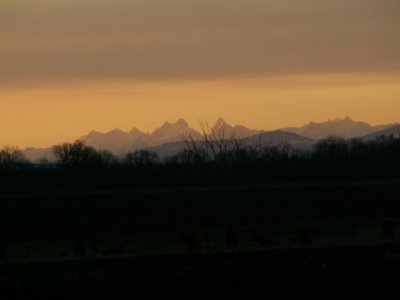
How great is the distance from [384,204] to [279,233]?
1993 centimetres

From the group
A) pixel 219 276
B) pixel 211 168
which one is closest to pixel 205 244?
pixel 211 168

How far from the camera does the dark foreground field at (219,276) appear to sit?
1467 cm

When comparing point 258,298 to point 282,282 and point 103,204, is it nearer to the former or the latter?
point 282,282

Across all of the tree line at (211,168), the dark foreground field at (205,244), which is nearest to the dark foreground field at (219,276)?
the dark foreground field at (205,244)

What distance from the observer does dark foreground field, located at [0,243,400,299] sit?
14672mm

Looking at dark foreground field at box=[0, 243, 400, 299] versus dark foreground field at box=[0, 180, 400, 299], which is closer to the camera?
dark foreground field at box=[0, 243, 400, 299]

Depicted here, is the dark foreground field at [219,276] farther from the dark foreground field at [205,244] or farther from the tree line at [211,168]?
the tree line at [211,168]

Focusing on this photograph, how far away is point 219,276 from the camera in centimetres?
1670

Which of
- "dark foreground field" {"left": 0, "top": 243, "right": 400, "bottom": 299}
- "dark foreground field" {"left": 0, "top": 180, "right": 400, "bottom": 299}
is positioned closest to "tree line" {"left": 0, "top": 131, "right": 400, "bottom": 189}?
"dark foreground field" {"left": 0, "top": 180, "right": 400, "bottom": 299}

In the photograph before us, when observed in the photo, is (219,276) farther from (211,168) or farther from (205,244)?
(211,168)

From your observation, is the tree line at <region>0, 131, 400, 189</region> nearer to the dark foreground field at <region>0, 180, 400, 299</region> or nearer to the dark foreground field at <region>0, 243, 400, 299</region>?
the dark foreground field at <region>0, 180, 400, 299</region>

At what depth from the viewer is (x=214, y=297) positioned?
14.2 m

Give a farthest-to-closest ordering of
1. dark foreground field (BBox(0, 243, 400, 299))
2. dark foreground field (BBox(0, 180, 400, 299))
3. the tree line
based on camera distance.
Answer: the tree line < dark foreground field (BBox(0, 180, 400, 299)) < dark foreground field (BBox(0, 243, 400, 299))

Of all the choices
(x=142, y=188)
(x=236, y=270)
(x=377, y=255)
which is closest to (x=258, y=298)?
(x=236, y=270)
